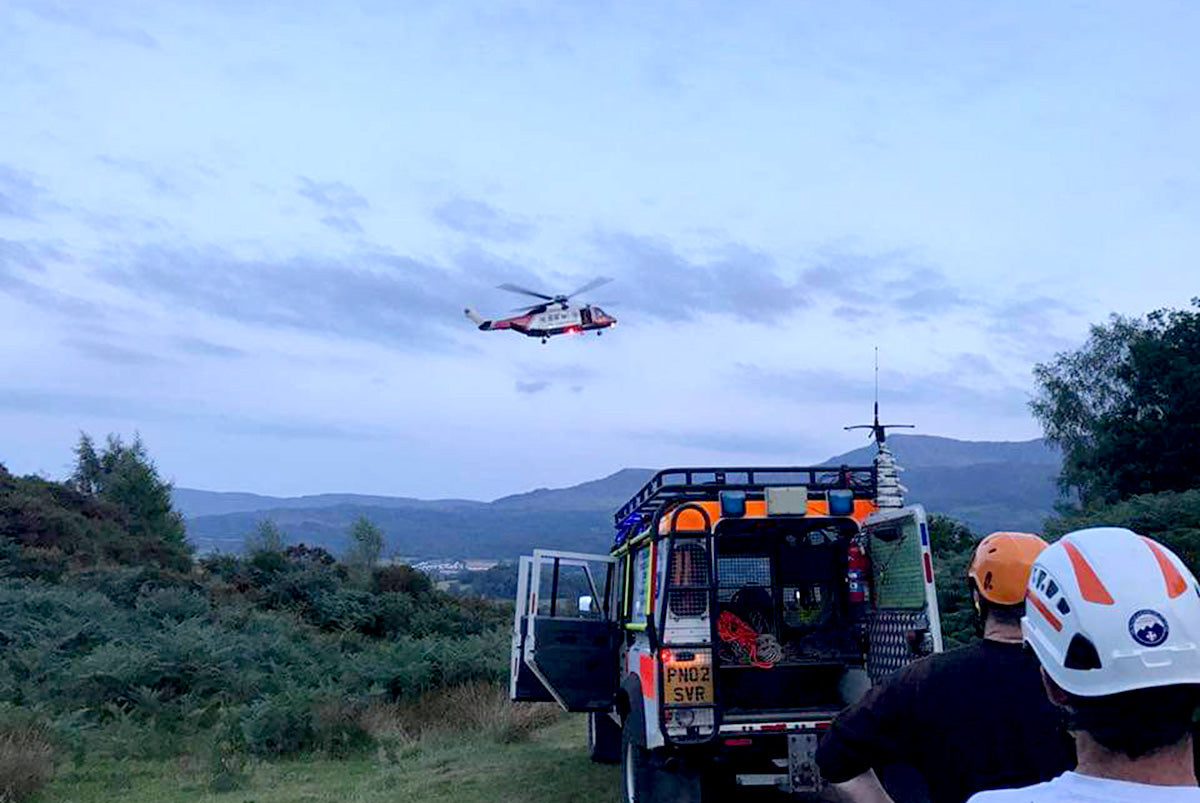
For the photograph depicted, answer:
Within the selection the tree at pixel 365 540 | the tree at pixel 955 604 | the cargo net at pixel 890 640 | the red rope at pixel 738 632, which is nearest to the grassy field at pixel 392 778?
the red rope at pixel 738 632

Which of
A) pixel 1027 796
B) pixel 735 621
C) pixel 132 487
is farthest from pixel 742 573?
pixel 132 487

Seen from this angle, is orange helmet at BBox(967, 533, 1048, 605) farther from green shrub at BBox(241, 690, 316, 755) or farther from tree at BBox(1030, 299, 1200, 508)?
tree at BBox(1030, 299, 1200, 508)

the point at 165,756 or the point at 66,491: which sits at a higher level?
the point at 66,491

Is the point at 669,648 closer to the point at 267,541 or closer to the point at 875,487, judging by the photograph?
the point at 875,487

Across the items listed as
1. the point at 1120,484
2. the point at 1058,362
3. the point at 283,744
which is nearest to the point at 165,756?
the point at 283,744

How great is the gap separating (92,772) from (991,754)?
443 inches

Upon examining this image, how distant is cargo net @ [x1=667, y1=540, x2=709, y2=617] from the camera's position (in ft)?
26.4

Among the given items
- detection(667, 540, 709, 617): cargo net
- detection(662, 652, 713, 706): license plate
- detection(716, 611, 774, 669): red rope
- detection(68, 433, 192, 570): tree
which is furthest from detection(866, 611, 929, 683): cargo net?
detection(68, 433, 192, 570): tree

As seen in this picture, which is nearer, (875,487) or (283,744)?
(875,487)

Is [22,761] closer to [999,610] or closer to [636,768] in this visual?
[636,768]

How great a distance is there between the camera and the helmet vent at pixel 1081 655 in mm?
1757

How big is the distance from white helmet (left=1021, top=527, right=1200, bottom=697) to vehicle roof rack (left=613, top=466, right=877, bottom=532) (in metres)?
6.30

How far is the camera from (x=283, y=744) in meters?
13.6

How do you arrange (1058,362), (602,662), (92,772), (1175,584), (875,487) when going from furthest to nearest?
(1058,362)
(92,772)
(602,662)
(875,487)
(1175,584)
